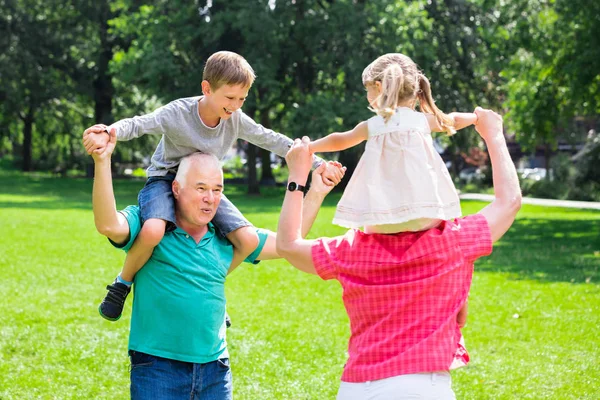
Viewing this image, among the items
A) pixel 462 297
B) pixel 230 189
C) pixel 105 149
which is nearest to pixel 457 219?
pixel 462 297

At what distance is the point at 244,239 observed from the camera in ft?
13.5

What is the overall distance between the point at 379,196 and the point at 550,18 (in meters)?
19.9

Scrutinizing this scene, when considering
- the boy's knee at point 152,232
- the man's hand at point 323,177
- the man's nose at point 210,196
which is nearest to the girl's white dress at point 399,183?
the man's hand at point 323,177

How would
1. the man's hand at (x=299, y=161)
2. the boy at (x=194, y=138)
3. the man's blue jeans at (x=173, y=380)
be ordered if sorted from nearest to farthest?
the man's hand at (x=299, y=161) → the man's blue jeans at (x=173, y=380) → the boy at (x=194, y=138)

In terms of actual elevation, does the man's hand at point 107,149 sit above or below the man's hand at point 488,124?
below

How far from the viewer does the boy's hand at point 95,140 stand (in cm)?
339

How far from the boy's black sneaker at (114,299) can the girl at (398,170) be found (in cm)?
174

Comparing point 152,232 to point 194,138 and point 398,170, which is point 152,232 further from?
point 398,170

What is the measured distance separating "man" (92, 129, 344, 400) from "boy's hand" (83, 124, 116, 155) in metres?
0.23

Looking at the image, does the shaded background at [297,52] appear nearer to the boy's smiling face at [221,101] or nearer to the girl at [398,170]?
the boy's smiling face at [221,101]

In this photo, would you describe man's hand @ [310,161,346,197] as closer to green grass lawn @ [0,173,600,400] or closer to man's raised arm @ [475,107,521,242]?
man's raised arm @ [475,107,521,242]

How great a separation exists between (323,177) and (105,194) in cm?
93

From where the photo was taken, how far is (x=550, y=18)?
834 inches

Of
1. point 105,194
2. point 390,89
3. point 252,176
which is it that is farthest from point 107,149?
point 252,176
